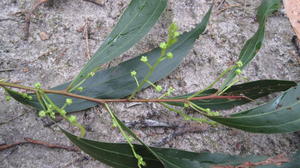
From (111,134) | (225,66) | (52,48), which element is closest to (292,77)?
(225,66)

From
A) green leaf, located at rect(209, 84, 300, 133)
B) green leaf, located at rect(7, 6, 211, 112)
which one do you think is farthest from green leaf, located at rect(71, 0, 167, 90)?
green leaf, located at rect(209, 84, 300, 133)

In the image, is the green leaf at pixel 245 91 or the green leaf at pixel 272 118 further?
the green leaf at pixel 245 91

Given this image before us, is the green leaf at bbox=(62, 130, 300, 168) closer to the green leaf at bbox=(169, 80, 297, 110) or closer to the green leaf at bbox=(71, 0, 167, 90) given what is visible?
the green leaf at bbox=(169, 80, 297, 110)

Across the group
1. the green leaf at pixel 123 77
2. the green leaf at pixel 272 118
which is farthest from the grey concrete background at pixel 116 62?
the green leaf at pixel 272 118

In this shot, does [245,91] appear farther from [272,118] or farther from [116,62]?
[116,62]

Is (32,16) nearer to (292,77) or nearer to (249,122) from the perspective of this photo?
(249,122)

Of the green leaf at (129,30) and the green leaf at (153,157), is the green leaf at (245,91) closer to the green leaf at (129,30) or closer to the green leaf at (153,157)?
the green leaf at (153,157)
